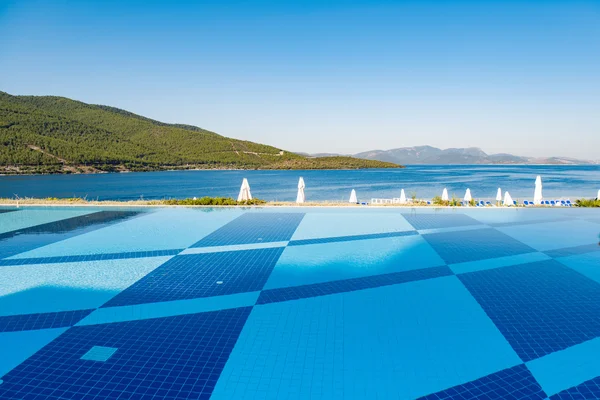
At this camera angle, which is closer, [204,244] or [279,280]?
[279,280]

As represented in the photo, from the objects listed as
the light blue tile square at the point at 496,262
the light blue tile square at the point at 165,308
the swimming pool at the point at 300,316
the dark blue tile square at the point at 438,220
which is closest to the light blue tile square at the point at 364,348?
the swimming pool at the point at 300,316

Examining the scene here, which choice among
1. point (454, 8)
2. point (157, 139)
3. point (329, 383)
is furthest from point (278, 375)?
point (157, 139)

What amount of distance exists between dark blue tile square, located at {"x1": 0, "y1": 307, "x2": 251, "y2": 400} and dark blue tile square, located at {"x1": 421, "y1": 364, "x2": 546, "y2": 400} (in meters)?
1.74

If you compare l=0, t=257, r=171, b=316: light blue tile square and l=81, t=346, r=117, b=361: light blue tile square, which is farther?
l=0, t=257, r=171, b=316: light blue tile square

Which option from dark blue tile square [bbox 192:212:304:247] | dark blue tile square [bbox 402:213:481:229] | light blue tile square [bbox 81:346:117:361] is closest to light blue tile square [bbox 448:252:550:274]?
dark blue tile square [bbox 402:213:481:229]

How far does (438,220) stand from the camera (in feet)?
31.6

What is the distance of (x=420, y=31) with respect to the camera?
19016mm

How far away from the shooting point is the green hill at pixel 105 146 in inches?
2275

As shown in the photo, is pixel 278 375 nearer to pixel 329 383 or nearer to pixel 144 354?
pixel 329 383

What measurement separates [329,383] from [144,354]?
1.60m

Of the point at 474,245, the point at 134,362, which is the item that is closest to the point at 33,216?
the point at 134,362

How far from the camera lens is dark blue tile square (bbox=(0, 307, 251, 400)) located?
268cm

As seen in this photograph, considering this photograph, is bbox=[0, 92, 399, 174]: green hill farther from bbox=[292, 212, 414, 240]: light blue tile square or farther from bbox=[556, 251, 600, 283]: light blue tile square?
bbox=[556, 251, 600, 283]: light blue tile square

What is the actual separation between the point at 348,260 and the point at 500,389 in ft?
11.3
